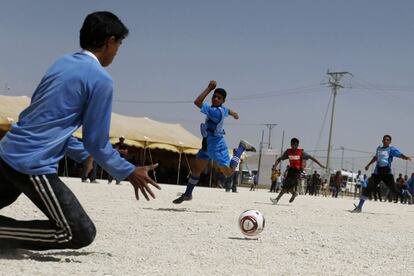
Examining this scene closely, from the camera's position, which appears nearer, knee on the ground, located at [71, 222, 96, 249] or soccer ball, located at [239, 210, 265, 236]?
knee on the ground, located at [71, 222, 96, 249]

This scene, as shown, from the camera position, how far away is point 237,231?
656 cm

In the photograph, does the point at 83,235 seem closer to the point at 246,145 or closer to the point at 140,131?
Result: the point at 246,145

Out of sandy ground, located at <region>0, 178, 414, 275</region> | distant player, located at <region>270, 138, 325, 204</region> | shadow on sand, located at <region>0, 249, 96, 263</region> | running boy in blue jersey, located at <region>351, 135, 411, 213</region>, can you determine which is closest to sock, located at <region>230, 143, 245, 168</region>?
sandy ground, located at <region>0, 178, 414, 275</region>

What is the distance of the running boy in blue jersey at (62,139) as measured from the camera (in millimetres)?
3770

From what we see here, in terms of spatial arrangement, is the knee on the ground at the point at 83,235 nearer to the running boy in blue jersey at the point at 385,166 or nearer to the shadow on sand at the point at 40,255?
the shadow on sand at the point at 40,255

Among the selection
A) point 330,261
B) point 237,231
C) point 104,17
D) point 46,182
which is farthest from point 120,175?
point 237,231

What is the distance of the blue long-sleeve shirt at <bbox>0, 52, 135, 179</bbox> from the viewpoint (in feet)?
12.3

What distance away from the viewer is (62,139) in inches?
151

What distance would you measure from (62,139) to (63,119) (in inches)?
5.1

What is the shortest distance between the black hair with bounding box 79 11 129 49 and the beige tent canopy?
2135cm

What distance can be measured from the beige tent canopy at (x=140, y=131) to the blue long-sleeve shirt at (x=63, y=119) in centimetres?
2145

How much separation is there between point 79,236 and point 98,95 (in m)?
0.96

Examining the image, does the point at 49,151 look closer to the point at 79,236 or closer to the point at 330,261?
the point at 79,236

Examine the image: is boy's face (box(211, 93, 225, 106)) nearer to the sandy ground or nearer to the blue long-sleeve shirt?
the sandy ground
